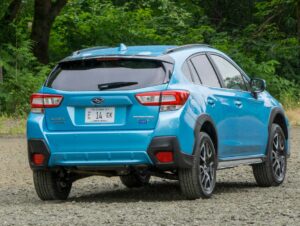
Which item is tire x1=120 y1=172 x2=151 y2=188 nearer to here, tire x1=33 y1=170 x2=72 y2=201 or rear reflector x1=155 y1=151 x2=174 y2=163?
tire x1=33 y1=170 x2=72 y2=201

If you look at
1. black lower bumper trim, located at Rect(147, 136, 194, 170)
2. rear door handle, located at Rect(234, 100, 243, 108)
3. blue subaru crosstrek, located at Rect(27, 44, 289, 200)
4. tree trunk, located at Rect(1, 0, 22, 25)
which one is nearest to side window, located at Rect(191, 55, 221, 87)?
blue subaru crosstrek, located at Rect(27, 44, 289, 200)

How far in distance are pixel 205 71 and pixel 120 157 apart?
1.64 m

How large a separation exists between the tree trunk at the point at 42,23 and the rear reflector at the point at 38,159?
73.2 feet

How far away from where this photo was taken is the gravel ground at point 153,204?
878cm

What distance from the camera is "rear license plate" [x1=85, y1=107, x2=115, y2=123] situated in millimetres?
10328

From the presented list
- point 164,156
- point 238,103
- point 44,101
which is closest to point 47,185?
point 44,101

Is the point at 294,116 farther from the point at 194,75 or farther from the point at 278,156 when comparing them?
the point at 194,75

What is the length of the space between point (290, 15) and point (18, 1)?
12719 mm

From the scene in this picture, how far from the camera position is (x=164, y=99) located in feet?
33.6

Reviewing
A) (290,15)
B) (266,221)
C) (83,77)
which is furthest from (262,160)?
(290,15)

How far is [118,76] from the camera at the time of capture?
10539mm

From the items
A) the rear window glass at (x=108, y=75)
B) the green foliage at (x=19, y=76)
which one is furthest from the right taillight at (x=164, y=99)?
the green foliage at (x=19, y=76)

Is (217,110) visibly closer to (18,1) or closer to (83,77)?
(83,77)

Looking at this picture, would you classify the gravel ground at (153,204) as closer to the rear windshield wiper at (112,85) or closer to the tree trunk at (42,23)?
the rear windshield wiper at (112,85)
